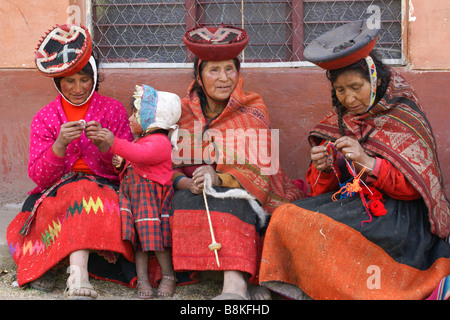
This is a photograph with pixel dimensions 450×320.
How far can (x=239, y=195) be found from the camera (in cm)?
366

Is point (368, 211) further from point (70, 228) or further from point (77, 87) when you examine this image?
point (77, 87)

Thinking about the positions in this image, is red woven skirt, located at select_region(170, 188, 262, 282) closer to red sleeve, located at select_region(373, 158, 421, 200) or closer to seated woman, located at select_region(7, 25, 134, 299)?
seated woman, located at select_region(7, 25, 134, 299)

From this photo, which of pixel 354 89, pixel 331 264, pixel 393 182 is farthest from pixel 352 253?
pixel 354 89

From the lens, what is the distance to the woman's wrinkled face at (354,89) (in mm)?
3506

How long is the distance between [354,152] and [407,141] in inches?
13.5

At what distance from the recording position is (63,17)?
4.72 meters

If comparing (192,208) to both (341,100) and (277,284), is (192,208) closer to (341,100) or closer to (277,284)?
(277,284)

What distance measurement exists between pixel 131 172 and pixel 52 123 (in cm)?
62

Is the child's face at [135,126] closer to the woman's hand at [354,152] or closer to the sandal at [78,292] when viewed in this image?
the sandal at [78,292]

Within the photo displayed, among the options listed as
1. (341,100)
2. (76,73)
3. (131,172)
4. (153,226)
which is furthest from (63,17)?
(341,100)

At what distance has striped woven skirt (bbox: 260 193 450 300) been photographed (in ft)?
10.7

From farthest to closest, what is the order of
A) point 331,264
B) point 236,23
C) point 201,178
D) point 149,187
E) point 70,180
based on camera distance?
1. point 236,23
2. point 70,180
3. point 149,187
4. point 201,178
5. point 331,264

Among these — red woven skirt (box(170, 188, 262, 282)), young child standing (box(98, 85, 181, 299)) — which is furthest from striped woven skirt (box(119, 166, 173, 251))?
red woven skirt (box(170, 188, 262, 282))

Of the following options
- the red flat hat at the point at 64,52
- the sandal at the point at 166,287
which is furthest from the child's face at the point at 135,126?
the sandal at the point at 166,287
